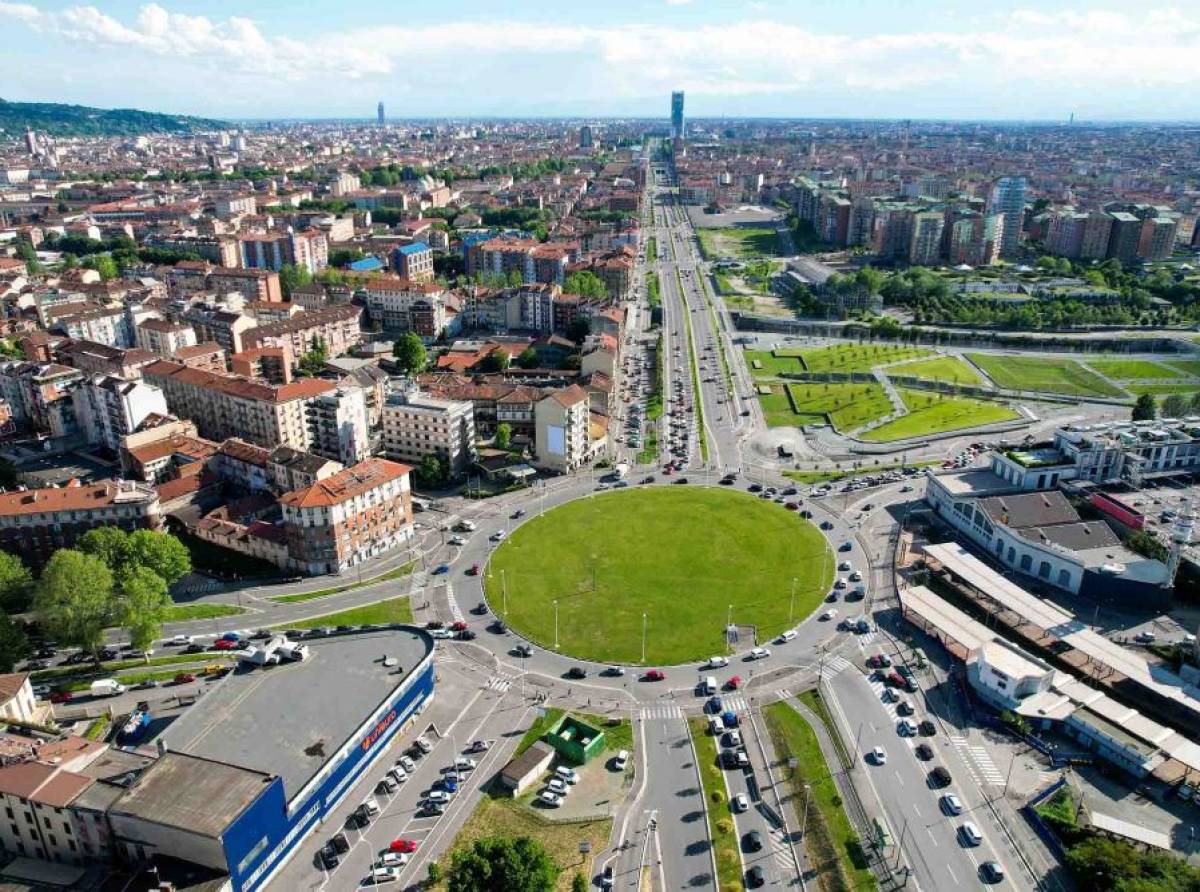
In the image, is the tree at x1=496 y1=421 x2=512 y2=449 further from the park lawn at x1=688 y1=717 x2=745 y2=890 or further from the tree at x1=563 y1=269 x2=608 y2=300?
the tree at x1=563 y1=269 x2=608 y2=300

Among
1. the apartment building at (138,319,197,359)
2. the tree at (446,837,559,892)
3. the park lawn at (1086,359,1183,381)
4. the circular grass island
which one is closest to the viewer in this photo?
the tree at (446,837,559,892)

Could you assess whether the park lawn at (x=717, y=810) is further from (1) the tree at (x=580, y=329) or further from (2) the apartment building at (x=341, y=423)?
(1) the tree at (x=580, y=329)

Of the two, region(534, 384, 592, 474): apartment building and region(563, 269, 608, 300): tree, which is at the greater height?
region(563, 269, 608, 300): tree

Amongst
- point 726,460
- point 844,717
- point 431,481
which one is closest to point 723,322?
point 726,460

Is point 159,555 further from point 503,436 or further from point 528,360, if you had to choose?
point 528,360

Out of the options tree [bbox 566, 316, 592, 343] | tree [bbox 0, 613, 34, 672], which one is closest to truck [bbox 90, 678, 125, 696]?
tree [bbox 0, 613, 34, 672]

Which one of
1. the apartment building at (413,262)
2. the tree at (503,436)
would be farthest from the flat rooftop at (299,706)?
the apartment building at (413,262)
